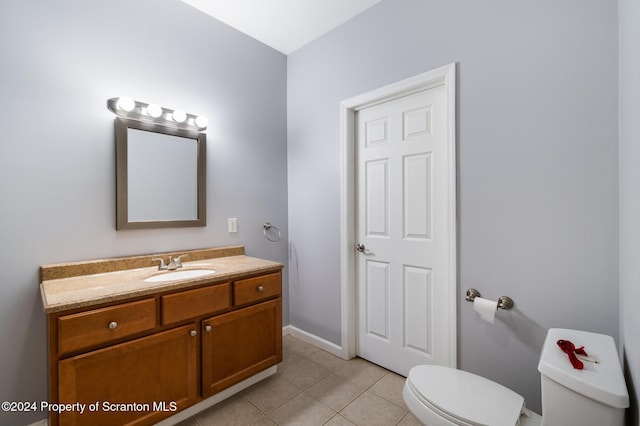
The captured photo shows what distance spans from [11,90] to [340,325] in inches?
96.3

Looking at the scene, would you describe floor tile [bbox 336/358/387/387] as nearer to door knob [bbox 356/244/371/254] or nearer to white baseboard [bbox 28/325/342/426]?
white baseboard [bbox 28/325/342/426]

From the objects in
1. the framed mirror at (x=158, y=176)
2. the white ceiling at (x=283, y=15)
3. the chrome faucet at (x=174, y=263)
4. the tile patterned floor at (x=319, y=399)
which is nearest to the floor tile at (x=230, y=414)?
the tile patterned floor at (x=319, y=399)

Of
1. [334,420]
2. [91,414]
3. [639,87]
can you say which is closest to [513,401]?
[334,420]

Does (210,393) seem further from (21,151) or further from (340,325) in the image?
(21,151)

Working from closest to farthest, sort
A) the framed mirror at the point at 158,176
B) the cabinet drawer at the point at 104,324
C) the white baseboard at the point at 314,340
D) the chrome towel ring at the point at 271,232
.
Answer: the cabinet drawer at the point at 104,324, the framed mirror at the point at 158,176, the white baseboard at the point at 314,340, the chrome towel ring at the point at 271,232

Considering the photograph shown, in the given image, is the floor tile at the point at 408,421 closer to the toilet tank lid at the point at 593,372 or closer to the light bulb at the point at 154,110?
the toilet tank lid at the point at 593,372

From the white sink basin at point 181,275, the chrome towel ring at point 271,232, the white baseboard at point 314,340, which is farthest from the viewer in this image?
the chrome towel ring at point 271,232

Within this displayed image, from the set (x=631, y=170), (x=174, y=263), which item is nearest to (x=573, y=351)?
(x=631, y=170)

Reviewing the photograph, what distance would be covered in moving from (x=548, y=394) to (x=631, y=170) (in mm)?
764

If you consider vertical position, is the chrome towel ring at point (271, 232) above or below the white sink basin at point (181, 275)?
above

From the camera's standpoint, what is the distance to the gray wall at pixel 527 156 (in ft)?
4.01

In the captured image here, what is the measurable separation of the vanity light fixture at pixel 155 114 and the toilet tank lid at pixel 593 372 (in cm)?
225

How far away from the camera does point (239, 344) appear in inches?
67.1

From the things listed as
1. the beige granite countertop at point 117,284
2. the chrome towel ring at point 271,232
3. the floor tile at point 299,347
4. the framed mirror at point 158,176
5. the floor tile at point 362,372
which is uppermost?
the framed mirror at point 158,176
